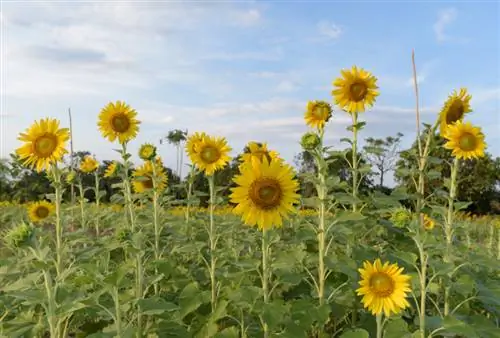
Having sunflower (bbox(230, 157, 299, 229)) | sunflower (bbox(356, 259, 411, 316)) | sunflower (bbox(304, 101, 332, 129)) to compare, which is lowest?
sunflower (bbox(356, 259, 411, 316))

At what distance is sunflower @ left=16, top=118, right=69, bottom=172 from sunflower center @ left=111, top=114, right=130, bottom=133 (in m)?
1.03

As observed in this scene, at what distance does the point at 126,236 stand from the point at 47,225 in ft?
26.4

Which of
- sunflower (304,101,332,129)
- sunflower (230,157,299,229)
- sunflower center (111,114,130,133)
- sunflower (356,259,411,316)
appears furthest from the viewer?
sunflower center (111,114,130,133)

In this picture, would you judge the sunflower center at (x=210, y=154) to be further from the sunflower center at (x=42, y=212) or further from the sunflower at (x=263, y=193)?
the sunflower center at (x=42, y=212)

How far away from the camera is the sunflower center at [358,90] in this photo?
14.2 feet

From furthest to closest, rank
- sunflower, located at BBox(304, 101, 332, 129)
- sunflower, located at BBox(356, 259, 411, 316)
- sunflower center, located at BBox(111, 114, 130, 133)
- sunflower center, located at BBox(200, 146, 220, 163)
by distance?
sunflower center, located at BBox(111, 114, 130, 133), sunflower center, located at BBox(200, 146, 220, 163), sunflower, located at BBox(304, 101, 332, 129), sunflower, located at BBox(356, 259, 411, 316)

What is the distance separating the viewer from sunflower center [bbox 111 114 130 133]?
489cm

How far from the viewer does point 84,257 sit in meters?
3.54

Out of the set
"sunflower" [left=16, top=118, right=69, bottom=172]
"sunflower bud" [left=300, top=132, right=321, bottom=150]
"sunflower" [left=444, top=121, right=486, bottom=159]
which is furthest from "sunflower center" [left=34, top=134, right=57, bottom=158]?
"sunflower" [left=444, top=121, right=486, bottom=159]

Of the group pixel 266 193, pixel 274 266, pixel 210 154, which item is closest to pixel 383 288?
pixel 274 266

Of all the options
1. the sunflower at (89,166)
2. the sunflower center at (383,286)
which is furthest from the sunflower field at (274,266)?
the sunflower at (89,166)

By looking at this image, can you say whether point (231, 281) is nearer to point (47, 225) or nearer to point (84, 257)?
point (84, 257)

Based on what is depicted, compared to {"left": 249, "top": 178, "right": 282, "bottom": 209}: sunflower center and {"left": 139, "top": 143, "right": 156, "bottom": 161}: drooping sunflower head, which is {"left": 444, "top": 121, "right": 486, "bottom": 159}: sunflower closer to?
{"left": 249, "top": 178, "right": 282, "bottom": 209}: sunflower center

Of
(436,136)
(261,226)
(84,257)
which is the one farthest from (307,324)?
(436,136)
